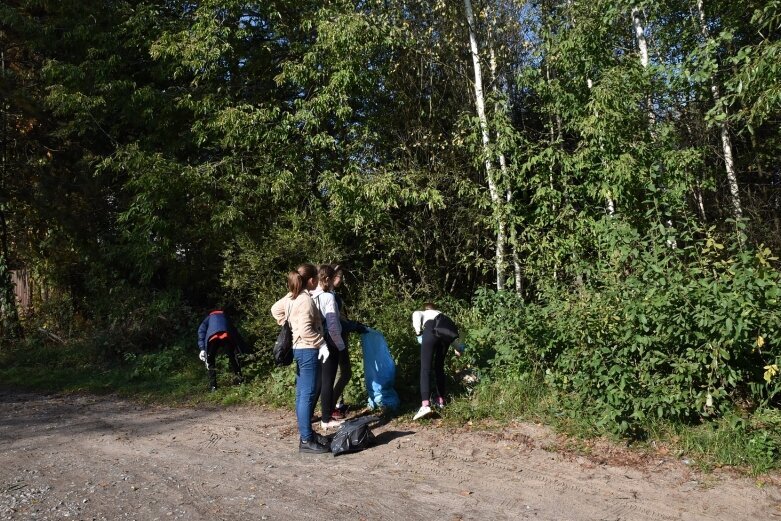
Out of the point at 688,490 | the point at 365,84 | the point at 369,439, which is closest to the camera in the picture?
the point at 688,490

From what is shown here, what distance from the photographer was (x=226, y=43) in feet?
39.4

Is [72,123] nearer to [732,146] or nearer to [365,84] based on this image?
[365,84]

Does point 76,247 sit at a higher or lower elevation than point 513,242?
higher

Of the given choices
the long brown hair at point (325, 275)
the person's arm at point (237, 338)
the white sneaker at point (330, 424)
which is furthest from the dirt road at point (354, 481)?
the person's arm at point (237, 338)

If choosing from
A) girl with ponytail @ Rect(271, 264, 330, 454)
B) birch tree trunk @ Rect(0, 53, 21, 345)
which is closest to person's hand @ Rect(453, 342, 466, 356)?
girl with ponytail @ Rect(271, 264, 330, 454)

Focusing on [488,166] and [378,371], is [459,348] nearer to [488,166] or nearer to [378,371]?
[378,371]

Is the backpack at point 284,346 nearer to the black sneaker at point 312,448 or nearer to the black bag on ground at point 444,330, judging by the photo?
the black sneaker at point 312,448

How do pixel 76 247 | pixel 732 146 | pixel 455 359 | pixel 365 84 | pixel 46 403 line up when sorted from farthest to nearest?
pixel 76 247, pixel 732 146, pixel 365 84, pixel 46 403, pixel 455 359

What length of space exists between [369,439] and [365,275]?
17.7 feet

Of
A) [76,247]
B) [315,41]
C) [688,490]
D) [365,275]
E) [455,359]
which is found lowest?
[688,490]

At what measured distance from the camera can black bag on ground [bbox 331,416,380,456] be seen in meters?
6.47

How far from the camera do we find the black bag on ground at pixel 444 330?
767 centimetres

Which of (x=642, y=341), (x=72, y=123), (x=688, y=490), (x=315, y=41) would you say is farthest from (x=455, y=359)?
(x=72, y=123)

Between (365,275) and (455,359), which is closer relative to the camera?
(455,359)
